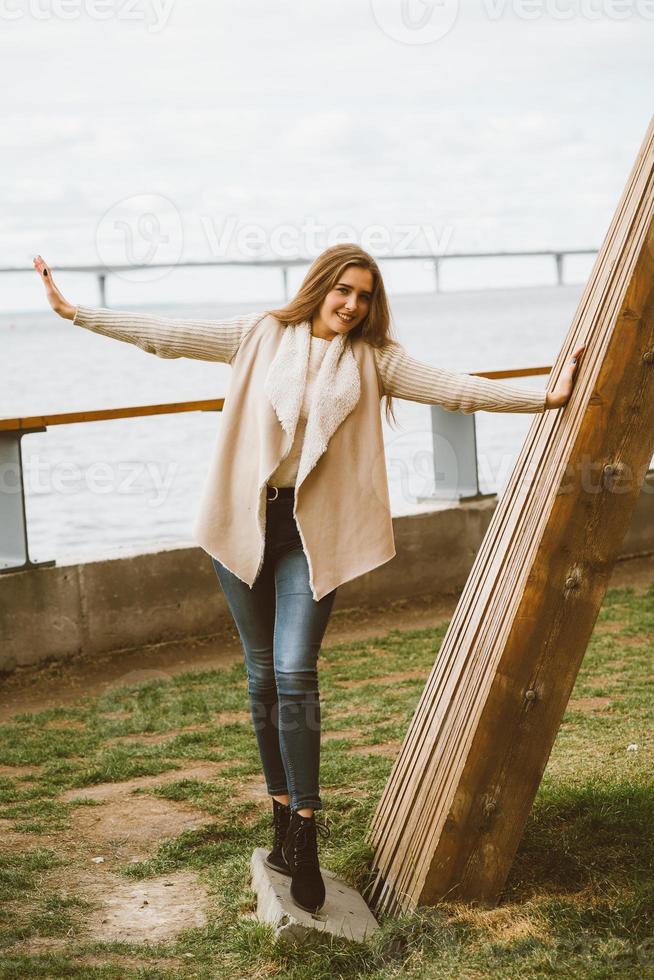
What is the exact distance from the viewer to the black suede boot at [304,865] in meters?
3.38

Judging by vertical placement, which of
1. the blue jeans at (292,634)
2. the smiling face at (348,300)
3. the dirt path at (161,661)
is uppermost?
the smiling face at (348,300)

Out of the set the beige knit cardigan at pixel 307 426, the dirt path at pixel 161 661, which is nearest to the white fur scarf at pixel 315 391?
the beige knit cardigan at pixel 307 426

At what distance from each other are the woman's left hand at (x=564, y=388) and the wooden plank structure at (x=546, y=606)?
3 centimetres

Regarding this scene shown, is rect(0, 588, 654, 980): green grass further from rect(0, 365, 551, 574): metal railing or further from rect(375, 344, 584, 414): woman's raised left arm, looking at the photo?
rect(375, 344, 584, 414): woman's raised left arm

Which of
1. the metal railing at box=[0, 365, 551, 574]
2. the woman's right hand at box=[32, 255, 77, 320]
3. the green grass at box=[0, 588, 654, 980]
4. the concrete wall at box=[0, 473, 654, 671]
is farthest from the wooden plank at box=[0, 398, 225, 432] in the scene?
the woman's right hand at box=[32, 255, 77, 320]

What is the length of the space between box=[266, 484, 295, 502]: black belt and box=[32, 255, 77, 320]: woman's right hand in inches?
29.9

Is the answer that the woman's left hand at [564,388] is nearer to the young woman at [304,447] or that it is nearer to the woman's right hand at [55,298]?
the young woman at [304,447]

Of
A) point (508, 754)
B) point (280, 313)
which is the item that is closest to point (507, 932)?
point (508, 754)

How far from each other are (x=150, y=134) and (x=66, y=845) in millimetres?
65432

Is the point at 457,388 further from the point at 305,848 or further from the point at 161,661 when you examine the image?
the point at 161,661

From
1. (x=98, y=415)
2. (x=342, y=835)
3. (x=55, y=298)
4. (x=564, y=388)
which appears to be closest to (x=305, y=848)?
(x=342, y=835)

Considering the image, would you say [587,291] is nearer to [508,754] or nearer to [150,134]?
[508,754]

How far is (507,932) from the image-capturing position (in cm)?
325

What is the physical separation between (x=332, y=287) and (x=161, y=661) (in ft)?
11.9
